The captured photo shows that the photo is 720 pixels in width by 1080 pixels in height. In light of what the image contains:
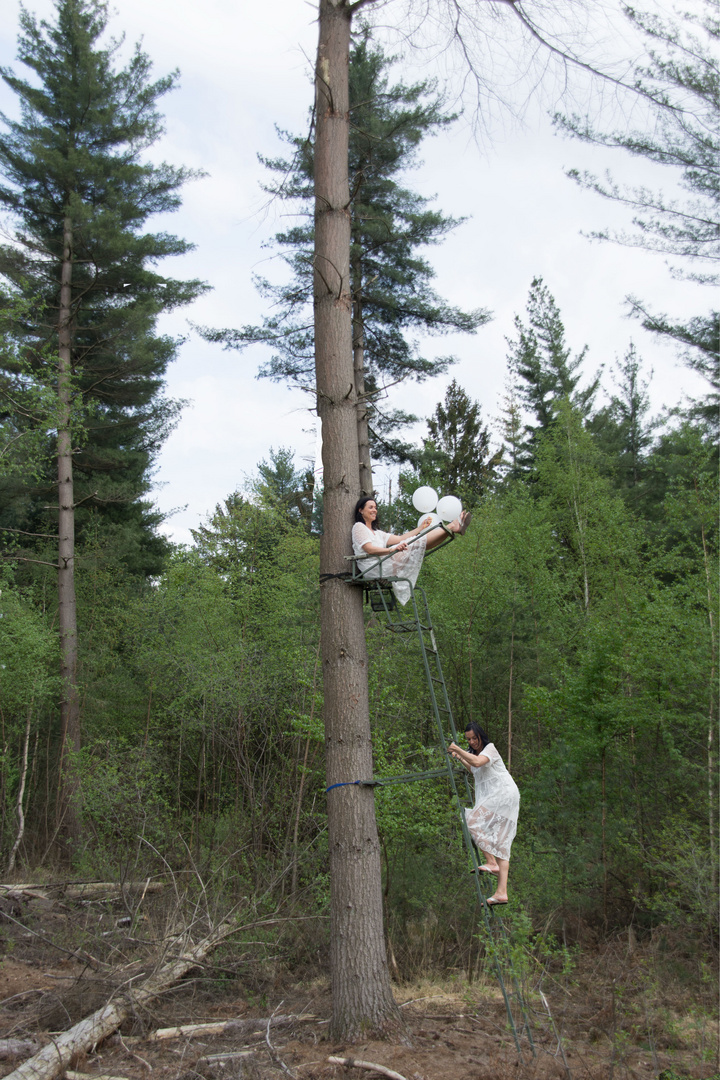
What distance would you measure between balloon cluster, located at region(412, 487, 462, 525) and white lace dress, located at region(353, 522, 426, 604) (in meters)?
0.20

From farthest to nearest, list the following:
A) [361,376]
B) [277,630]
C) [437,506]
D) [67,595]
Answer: [361,376] → [67,595] → [277,630] → [437,506]

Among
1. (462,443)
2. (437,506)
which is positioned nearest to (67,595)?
(437,506)

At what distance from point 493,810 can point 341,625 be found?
Result: 58.1 inches

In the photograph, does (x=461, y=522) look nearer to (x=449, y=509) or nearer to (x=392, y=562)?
(x=449, y=509)

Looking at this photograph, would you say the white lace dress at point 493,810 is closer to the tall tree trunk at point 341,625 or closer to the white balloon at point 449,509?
the tall tree trunk at point 341,625

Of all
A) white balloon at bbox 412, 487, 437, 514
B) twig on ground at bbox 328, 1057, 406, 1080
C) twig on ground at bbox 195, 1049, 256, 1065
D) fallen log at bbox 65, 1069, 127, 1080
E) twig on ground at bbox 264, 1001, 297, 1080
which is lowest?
fallen log at bbox 65, 1069, 127, 1080

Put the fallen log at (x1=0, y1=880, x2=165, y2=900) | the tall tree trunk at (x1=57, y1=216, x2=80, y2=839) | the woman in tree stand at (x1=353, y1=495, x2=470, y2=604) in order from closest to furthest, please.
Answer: the woman in tree stand at (x1=353, y1=495, x2=470, y2=604) < the fallen log at (x1=0, y1=880, x2=165, y2=900) < the tall tree trunk at (x1=57, y1=216, x2=80, y2=839)

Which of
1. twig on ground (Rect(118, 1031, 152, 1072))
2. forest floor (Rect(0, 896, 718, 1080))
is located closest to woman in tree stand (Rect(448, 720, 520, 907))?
forest floor (Rect(0, 896, 718, 1080))

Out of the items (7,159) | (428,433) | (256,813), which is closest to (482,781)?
(256,813)

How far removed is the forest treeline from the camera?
9508 millimetres

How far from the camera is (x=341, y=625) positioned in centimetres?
505

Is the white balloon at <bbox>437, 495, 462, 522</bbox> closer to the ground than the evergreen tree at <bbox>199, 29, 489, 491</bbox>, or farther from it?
closer to the ground

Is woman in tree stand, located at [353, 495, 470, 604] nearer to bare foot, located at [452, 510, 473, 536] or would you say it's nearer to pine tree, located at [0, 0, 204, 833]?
bare foot, located at [452, 510, 473, 536]

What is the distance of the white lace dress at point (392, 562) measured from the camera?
4.93 m
